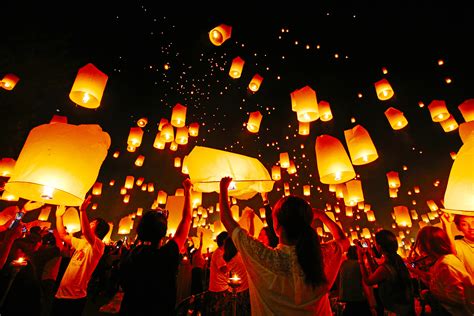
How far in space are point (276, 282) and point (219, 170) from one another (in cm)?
103

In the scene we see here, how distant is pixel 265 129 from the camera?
40.4ft

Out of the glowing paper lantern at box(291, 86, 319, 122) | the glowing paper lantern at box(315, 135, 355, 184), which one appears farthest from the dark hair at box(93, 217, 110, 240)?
the glowing paper lantern at box(291, 86, 319, 122)

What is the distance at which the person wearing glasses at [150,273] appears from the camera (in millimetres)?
1586

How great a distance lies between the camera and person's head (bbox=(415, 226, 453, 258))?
7.05 ft

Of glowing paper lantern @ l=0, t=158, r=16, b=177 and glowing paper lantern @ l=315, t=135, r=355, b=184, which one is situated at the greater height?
glowing paper lantern @ l=0, t=158, r=16, b=177

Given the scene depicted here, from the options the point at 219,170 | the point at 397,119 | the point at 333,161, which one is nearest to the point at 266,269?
the point at 219,170

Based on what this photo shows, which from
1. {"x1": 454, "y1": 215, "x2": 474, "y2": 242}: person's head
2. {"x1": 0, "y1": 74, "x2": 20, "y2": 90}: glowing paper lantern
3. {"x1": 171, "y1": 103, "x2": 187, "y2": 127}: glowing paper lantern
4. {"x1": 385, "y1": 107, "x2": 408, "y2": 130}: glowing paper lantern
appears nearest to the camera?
{"x1": 454, "y1": 215, "x2": 474, "y2": 242}: person's head

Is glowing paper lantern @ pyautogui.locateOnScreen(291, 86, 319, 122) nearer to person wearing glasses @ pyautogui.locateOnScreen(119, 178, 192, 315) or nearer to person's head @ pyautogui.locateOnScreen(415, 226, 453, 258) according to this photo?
person's head @ pyautogui.locateOnScreen(415, 226, 453, 258)

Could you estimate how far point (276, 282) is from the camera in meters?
1.12

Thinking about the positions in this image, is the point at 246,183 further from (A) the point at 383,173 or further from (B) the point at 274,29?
(A) the point at 383,173

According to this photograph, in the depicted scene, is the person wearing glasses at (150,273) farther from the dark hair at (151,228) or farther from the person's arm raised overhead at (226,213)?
the person's arm raised overhead at (226,213)

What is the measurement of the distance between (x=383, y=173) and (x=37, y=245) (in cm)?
1692

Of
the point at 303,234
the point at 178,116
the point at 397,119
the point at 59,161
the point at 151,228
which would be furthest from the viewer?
the point at 178,116

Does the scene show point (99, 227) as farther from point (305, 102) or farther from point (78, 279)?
point (305, 102)
